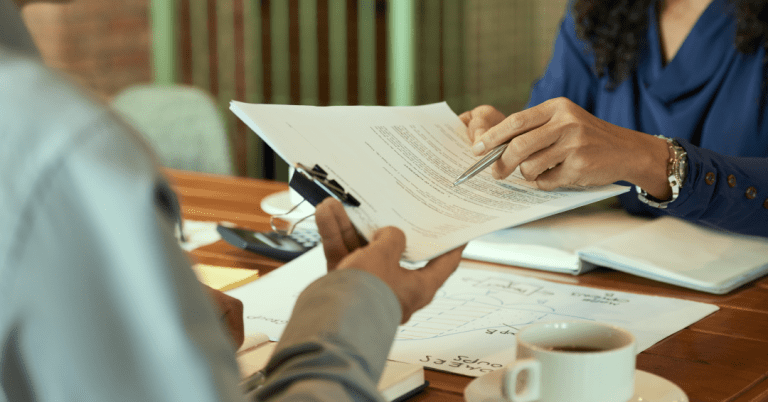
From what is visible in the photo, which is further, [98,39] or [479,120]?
[98,39]

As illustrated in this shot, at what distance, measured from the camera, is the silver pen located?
75cm

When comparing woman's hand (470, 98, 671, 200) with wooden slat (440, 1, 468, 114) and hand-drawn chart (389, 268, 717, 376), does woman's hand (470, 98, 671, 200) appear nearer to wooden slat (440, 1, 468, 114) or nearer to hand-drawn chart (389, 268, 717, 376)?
hand-drawn chart (389, 268, 717, 376)

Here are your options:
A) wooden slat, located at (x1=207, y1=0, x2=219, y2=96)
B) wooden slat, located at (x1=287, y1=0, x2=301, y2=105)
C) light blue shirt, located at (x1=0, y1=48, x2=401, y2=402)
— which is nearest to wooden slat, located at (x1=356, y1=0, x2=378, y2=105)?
wooden slat, located at (x1=287, y1=0, x2=301, y2=105)

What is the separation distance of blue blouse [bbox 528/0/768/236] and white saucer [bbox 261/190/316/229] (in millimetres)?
517

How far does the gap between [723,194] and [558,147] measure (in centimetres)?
32

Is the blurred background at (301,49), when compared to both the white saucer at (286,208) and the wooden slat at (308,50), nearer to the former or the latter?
the wooden slat at (308,50)

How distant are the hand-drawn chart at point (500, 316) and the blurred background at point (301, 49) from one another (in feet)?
7.12

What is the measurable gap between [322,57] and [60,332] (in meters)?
3.01

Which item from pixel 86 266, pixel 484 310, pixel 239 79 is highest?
pixel 86 266

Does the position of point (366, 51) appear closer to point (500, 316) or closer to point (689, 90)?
point (689, 90)

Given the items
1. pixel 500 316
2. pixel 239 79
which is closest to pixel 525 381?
pixel 500 316

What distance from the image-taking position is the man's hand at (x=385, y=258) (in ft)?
1.55

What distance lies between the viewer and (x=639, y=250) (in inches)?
36.3

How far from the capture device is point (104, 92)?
3223mm
